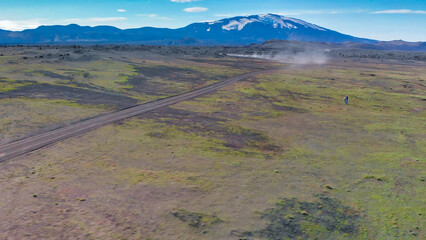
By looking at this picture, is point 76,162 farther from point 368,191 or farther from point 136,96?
point 136,96

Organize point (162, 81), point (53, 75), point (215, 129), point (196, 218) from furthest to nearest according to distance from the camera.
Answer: point (162, 81) < point (53, 75) < point (215, 129) < point (196, 218)

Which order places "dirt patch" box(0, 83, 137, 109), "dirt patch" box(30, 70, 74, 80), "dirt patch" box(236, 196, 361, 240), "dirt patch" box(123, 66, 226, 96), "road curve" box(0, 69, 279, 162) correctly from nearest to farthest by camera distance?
"dirt patch" box(236, 196, 361, 240) < "road curve" box(0, 69, 279, 162) < "dirt patch" box(0, 83, 137, 109) < "dirt patch" box(123, 66, 226, 96) < "dirt patch" box(30, 70, 74, 80)

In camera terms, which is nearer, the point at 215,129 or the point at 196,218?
the point at 196,218

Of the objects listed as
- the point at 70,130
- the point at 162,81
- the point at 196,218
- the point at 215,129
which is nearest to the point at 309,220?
the point at 196,218

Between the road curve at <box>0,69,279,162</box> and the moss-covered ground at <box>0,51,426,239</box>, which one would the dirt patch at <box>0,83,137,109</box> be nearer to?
the road curve at <box>0,69,279,162</box>

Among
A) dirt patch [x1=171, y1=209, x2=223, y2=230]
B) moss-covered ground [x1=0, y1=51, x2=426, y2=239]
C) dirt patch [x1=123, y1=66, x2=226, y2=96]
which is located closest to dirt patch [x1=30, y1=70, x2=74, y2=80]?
dirt patch [x1=123, y1=66, x2=226, y2=96]

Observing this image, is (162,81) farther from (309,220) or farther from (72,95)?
(309,220)
